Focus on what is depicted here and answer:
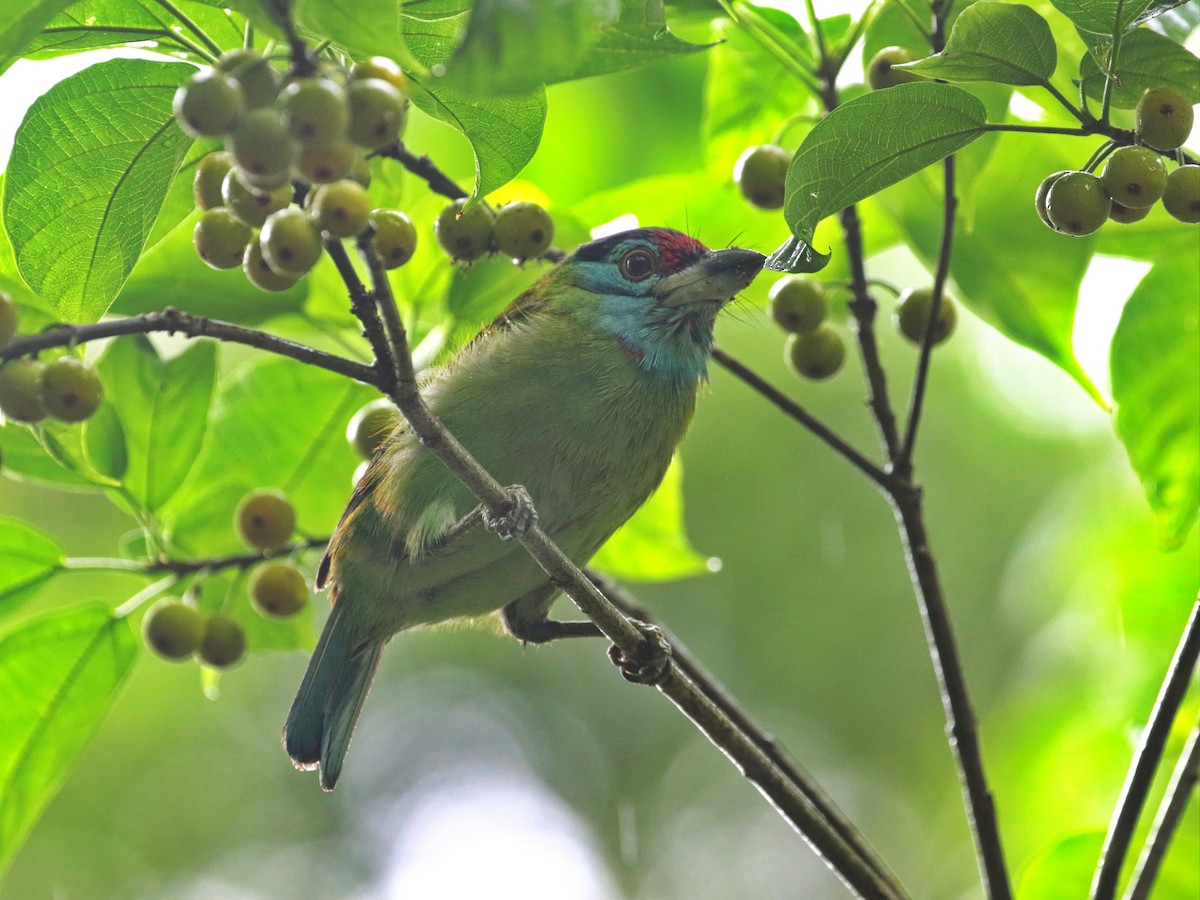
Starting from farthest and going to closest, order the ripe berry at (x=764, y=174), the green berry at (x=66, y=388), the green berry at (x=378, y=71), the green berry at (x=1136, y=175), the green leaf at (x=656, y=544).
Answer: the green leaf at (x=656, y=544) < the ripe berry at (x=764, y=174) < the green berry at (x=66, y=388) < the green berry at (x=1136, y=175) < the green berry at (x=378, y=71)

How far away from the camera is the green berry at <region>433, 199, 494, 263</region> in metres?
2.36

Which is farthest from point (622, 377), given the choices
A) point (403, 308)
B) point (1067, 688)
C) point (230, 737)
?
point (230, 737)

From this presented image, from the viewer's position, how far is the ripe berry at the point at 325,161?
139 centimetres

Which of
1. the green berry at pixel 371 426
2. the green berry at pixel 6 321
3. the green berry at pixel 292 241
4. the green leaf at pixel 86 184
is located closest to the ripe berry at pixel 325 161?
the green berry at pixel 292 241

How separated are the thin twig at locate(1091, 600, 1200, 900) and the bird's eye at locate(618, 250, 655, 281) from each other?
5.21 feet

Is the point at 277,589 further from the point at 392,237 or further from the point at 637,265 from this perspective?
the point at 637,265

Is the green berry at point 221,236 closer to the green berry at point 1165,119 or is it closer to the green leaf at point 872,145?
the green leaf at point 872,145

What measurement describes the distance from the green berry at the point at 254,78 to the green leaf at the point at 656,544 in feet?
5.91

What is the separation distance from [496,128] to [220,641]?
4.73 ft

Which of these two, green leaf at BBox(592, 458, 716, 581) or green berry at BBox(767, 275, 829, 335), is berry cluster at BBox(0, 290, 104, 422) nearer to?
green berry at BBox(767, 275, 829, 335)

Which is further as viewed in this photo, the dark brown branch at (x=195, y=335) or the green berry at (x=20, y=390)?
the green berry at (x=20, y=390)

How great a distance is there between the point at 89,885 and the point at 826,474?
631 cm

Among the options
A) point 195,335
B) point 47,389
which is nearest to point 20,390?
point 47,389

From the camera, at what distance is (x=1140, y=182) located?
1723mm
